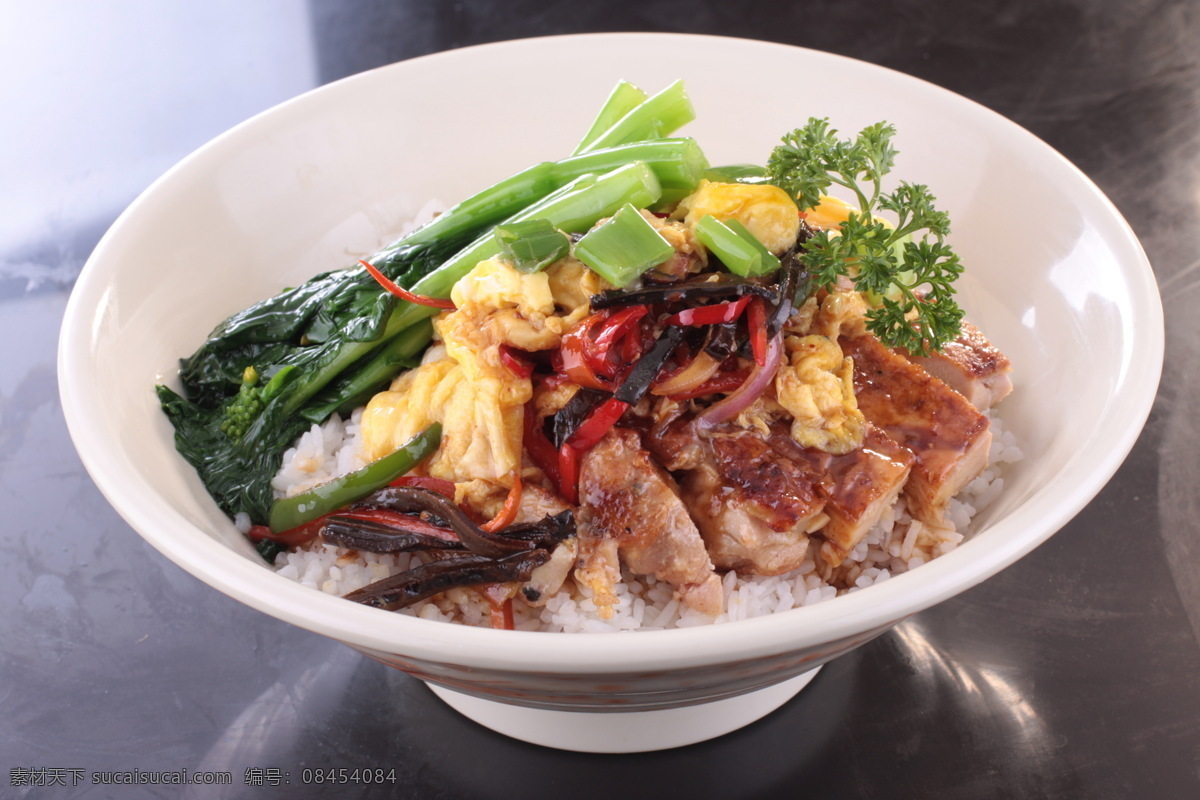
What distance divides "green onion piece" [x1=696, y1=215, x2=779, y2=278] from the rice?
742 millimetres

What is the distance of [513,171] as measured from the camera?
351 cm

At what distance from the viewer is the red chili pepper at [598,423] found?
2.19m

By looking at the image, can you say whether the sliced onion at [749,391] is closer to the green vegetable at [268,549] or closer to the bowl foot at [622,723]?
the bowl foot at [622,723]

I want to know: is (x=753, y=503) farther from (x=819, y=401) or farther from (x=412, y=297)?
(x=412, y=297)

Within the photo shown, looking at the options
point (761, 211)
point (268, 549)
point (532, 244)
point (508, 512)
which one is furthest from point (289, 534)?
point (761, 211)

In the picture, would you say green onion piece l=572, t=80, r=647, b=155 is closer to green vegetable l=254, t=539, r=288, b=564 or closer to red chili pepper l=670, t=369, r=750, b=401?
red chili pepper l=670, t=369, r=750, b=401

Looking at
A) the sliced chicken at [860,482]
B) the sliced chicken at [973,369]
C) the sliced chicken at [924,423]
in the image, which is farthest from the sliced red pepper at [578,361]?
the sliced chicken at [973,369]

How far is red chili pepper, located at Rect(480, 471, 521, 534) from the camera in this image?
7.11 feet

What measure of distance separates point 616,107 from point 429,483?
4.50ft

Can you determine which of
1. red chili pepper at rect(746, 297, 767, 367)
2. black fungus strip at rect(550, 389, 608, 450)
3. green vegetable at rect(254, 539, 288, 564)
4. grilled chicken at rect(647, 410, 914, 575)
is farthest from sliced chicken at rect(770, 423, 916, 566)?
green vegetable at rect(254, 539, 288, 564)

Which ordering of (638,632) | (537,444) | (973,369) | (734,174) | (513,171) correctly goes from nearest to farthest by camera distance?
(638,632) → (537,444) → (973,369) → (734,174) → (513,171)

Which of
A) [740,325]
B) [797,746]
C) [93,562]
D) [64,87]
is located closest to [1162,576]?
[797,746]

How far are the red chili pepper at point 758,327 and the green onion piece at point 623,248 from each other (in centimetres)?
24

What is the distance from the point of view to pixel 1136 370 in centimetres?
214
